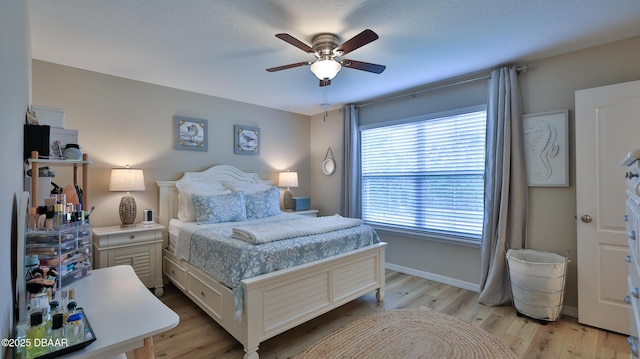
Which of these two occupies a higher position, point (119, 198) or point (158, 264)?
point (119, 198)

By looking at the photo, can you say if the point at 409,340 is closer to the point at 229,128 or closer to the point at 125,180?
the point at 125,180

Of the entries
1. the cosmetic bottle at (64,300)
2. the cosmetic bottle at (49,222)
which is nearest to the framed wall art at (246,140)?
the cosmetic bottle at (49,222)

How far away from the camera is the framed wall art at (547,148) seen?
2664 mm

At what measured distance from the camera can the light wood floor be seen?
2137mm

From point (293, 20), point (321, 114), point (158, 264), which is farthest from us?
point (321, 114)

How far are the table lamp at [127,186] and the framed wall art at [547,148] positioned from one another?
4031 mm

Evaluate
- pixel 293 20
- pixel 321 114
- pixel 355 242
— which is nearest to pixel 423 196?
pixel 355 242

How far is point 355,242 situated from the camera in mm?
2812

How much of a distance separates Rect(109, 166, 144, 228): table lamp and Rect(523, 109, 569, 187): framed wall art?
403 centimetres

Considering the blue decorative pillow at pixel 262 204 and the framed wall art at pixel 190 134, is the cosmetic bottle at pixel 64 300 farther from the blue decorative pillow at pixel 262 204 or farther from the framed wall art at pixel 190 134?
the framed wall art at pixel 190 134

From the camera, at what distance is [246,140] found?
4.28 m

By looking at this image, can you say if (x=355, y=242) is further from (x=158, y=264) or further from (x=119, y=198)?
(x=119, y=198)

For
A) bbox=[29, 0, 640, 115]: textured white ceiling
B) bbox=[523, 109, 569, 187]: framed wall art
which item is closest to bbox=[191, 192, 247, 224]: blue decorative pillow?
bbox=[29, 0, 640, 115]: textured white ceiling

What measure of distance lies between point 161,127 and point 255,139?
129 cm
